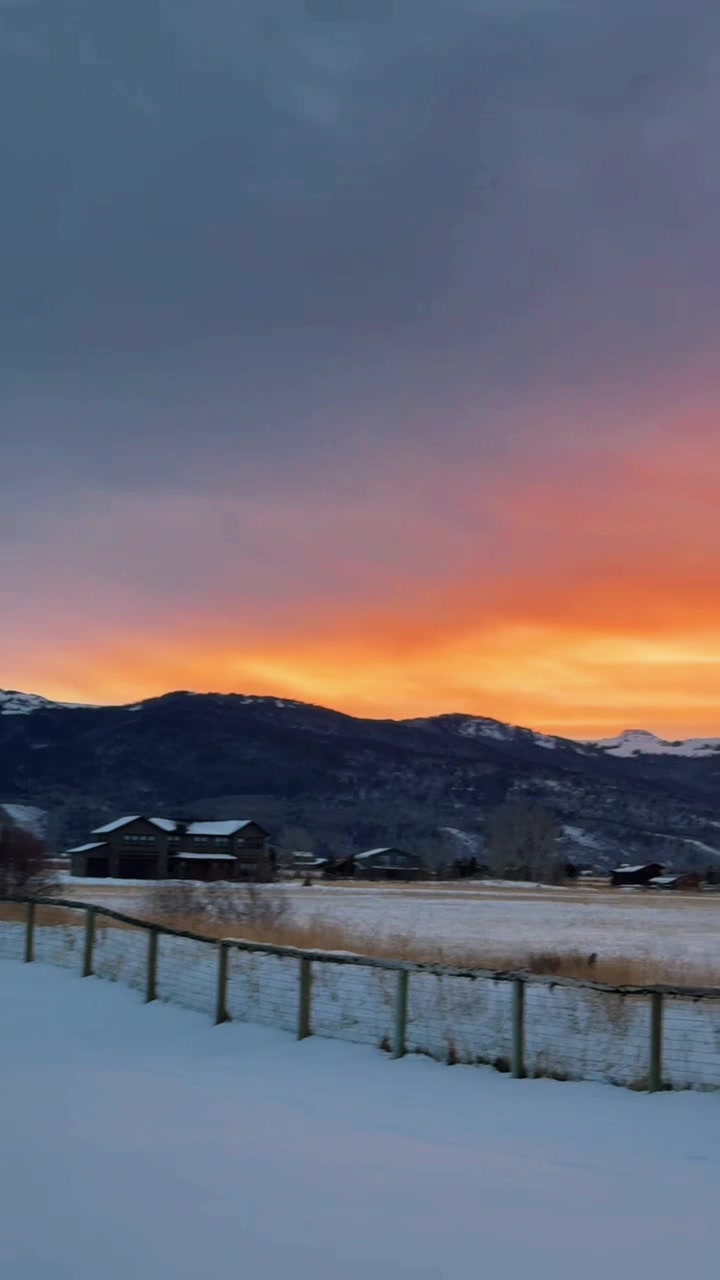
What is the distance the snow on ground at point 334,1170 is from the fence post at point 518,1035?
240mm

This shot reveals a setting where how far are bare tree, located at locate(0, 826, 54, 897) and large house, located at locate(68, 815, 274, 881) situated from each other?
2456 inches

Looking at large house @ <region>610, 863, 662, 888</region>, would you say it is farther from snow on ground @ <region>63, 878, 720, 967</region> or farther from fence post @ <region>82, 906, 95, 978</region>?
fence post @ <region>82, 906, 95, 978</region>

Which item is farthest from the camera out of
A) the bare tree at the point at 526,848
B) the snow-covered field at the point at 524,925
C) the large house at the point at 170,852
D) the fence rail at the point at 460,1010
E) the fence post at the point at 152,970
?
the bare tree at the point at 526,848

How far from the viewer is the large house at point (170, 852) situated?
130 m

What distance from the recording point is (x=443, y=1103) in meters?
12.8

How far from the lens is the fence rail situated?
13.9 meters

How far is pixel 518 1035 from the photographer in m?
13.8

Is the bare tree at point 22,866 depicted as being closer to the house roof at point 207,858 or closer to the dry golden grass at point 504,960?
the dry golden grass at point 504,960

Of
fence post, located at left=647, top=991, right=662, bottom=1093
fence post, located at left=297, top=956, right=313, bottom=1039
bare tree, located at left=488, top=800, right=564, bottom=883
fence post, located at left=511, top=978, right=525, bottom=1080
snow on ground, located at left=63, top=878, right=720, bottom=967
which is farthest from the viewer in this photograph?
bare tree, located at left=488, top=800, right=564, bottom=883

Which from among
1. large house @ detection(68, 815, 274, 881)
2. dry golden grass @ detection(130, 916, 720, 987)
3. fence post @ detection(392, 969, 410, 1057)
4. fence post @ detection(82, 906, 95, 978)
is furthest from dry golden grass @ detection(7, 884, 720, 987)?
large house @ detection(68, 815, 274, 881)

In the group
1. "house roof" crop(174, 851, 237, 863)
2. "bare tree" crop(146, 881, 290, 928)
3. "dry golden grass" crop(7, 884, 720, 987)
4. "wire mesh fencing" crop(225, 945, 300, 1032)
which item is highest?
"wire mesh fencing" crop(225, 945, 300, 1032)

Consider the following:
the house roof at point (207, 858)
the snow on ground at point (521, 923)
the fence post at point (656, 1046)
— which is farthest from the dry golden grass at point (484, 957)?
the house roof at point (207, 858)

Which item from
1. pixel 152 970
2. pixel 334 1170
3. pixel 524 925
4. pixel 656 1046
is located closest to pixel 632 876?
pixel 524 925

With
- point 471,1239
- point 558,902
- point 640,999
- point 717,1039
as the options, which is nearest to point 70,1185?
point 471,1239
